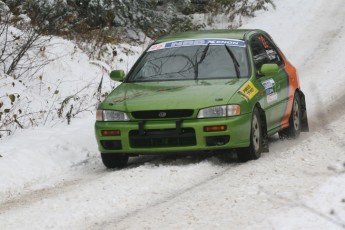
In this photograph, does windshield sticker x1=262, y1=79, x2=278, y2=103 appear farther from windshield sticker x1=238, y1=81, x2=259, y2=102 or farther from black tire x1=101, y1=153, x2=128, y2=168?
black tire x1=101, y1=153, x2=128, y2=168

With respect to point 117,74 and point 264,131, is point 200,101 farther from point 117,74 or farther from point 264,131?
point 117,74

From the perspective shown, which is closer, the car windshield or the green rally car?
the green rally car

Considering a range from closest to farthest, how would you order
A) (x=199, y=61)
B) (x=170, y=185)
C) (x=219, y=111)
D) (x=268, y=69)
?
(x=170, y=185) → (x=219, y=111) → (x=268, y=69) → (x=199, y=61)

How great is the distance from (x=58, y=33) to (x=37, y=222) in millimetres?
10662

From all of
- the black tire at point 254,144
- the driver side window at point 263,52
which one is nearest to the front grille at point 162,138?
the black tire at point 254,144

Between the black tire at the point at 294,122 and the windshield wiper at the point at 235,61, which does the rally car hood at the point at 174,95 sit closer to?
the windshield wiper at the point at 235,61

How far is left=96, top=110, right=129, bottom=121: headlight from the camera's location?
8702 millimetres

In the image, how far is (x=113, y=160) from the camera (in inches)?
356

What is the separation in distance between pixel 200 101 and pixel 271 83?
154 centimetres

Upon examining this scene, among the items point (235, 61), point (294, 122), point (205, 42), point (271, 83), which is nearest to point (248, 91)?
point (235, 61)

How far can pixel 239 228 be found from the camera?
5742mm

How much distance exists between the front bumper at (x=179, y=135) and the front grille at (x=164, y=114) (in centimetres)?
6

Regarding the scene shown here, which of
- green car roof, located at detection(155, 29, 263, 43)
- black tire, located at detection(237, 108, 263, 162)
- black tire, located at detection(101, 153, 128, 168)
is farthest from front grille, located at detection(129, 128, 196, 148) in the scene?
green car roof, located at detection(155, 29, 263, 43)

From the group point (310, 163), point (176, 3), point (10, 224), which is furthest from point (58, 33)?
point (10, 224)
